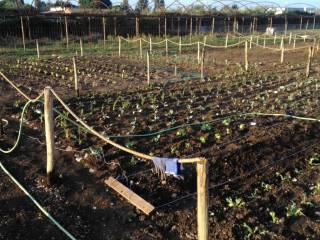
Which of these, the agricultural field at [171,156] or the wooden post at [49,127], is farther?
the wooden post at [49,127]

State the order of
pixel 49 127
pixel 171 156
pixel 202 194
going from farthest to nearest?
pixel 171 156, pixel 49 127, pixel 202 194

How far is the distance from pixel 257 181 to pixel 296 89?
5932mm

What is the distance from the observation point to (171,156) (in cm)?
611

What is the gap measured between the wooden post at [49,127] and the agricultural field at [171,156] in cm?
22

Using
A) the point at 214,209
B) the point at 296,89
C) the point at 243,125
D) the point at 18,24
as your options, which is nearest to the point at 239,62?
the point at 296,89

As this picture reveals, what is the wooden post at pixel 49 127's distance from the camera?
16.7 ft

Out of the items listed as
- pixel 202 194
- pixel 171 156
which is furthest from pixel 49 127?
pixel 202 194

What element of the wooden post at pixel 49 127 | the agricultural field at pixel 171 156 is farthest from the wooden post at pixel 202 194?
the wooden post at pixel 49 127

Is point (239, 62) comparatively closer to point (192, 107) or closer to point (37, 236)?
point (192, 107)

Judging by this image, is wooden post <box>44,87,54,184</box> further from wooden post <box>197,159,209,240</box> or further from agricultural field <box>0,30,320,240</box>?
wooden post <box>197,159,209,240</box>

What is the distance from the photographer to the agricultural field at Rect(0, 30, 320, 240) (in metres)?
4.54

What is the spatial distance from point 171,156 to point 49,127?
6.29ft

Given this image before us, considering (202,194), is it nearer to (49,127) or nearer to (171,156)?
(49,127)

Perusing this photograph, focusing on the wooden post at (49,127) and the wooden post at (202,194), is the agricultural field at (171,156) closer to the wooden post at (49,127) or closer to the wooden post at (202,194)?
the wooden post at (202,194)
